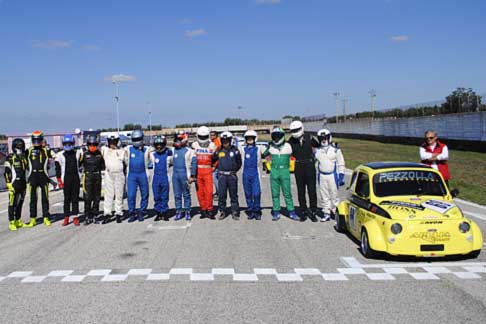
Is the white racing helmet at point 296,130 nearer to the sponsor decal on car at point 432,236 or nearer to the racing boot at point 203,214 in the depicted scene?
the racing boot at point 203,214

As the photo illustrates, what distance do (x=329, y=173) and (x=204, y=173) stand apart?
9.47 feet

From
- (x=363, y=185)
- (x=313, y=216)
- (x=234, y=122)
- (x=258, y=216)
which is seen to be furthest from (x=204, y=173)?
(x=234, y=122)

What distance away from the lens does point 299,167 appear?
37.3 feet

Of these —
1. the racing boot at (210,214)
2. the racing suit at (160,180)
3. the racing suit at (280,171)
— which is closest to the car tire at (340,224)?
the racing suit at (280,171)

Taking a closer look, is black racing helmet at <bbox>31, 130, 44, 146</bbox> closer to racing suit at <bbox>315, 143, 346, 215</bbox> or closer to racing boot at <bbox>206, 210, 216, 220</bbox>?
racing boot at <bbox>206, 210, 216, 220</bbox>

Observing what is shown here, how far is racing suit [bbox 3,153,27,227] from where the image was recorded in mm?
11016

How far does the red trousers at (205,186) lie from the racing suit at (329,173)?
2528 mm

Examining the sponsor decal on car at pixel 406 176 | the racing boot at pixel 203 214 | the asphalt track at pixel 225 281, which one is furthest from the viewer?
the racing boot at pixel 203 214

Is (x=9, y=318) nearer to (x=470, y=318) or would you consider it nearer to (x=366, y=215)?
(x=470, y=318)

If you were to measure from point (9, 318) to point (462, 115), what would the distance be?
32882mm

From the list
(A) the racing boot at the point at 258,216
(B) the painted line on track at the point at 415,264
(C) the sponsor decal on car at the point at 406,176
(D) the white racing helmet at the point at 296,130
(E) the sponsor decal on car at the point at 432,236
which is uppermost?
(D) the white racing helmet at the point at 296,130

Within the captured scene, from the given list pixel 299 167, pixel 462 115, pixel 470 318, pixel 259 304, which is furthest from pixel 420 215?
pixel 462 115

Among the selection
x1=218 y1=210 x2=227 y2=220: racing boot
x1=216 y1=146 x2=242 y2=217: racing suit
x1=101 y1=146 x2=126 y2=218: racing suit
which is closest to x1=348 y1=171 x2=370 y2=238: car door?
x1=216 y1=146 x2=242 y2=217: racing suit

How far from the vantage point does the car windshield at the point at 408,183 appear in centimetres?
854
